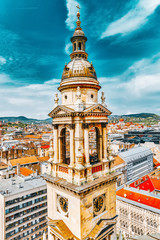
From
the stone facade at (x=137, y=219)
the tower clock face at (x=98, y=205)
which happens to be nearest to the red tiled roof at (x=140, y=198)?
the stone facade at (x=137, y=219)

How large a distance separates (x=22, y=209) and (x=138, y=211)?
28.9m

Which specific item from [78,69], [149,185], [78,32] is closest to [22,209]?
[149,185]

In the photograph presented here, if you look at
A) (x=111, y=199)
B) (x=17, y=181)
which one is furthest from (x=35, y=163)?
(x=111, y=199)

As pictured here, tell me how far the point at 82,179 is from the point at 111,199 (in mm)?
4588

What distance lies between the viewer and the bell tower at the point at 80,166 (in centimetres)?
1236

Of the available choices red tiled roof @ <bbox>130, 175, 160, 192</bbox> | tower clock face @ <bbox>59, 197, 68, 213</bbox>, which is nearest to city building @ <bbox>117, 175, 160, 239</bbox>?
red tiled roof @ <bbox>130, 175, 160, 192</bbox>

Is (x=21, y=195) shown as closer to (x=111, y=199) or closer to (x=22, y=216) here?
(x=22, y=216)

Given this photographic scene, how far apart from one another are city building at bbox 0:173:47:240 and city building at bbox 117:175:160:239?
70.4 ft

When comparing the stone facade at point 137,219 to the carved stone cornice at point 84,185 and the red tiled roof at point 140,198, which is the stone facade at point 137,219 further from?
the carved stone cornice at point 84,185

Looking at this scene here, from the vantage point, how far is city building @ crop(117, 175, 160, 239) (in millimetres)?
37781

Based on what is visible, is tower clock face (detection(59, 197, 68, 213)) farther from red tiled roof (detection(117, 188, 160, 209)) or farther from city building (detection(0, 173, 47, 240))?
red tiled roof (detection(117, 188, 160, 209))

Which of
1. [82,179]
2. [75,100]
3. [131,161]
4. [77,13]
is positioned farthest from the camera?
[131,161]

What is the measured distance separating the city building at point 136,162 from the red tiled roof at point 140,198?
24479mm

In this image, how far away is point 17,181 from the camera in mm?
48094
